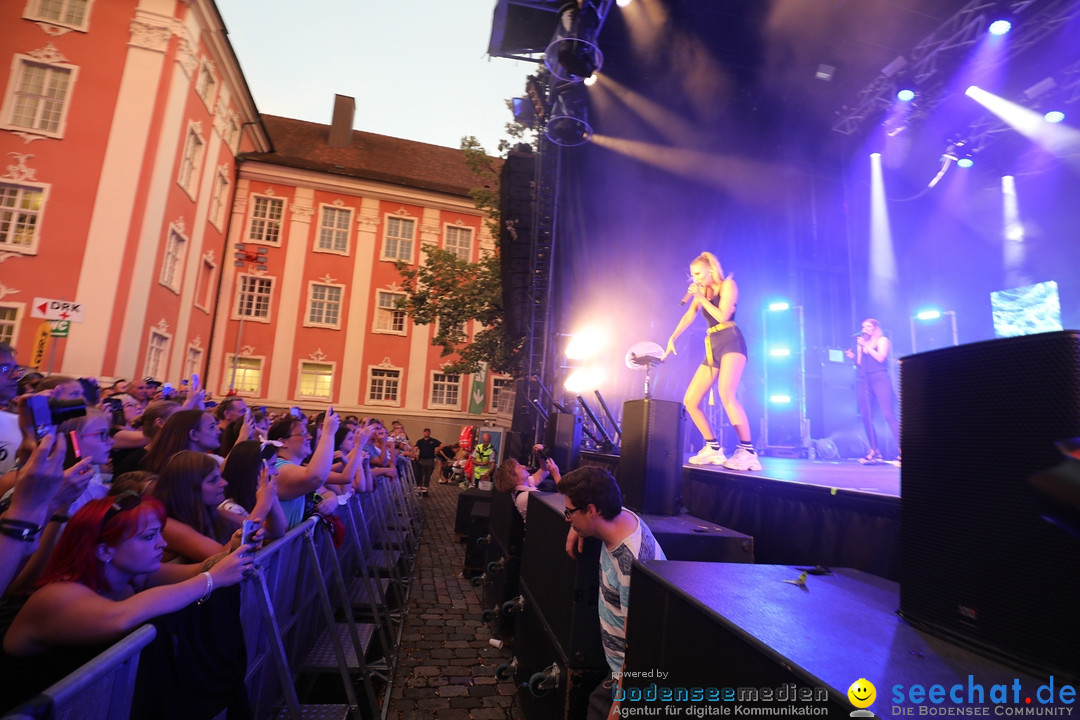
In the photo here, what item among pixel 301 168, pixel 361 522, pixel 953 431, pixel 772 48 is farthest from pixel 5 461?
pixel 301 168

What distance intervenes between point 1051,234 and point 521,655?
1330 cm

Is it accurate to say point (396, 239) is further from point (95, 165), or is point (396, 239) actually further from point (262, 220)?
point (95, 165)

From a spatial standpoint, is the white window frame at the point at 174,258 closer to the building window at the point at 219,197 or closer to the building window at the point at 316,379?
the building window at the point at 219,197

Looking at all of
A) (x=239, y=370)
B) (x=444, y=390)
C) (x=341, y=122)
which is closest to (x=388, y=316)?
(x=444, y=390)

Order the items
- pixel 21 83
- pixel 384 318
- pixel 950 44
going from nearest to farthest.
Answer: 1. pixel 950 44
2. pixel 21 83
3. pixel 384 318

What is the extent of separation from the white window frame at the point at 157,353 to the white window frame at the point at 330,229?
857cm

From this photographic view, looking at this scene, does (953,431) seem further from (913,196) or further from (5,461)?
(913,196)

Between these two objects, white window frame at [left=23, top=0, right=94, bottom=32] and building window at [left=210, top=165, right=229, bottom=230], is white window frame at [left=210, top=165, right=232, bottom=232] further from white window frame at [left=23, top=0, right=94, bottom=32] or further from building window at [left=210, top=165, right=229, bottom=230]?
white window frame at [left=23, top=0, right=94, bottom=32]

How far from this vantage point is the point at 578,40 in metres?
7.29

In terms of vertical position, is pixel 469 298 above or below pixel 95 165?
below

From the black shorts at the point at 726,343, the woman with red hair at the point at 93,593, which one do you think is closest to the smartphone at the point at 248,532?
the woman with red hair at the point at 93,593

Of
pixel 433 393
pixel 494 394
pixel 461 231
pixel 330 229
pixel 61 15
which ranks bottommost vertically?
pixel 433 393

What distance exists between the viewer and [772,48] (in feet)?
27.6

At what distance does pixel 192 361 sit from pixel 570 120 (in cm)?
1976
